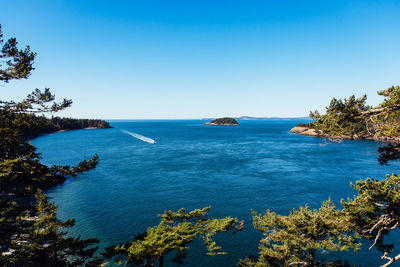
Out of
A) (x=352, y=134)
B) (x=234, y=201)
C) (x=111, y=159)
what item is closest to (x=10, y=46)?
(x=352, y=134)

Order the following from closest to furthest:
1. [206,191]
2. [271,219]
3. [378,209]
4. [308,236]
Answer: [378,209] → [308,236] → [271,219] → [206,191]

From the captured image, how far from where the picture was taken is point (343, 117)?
376 inches

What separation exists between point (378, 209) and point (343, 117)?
587 centimetres

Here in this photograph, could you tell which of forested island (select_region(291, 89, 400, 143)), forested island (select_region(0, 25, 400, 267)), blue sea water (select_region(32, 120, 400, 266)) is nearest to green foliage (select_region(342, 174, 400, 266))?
forested island (select_region(0, 25, 400, 267))

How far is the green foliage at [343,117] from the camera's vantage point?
9.41 metres

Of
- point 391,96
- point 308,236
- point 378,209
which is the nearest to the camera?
point 391,96

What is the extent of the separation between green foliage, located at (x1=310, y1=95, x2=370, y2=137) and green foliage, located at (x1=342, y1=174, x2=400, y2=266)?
10.9ft

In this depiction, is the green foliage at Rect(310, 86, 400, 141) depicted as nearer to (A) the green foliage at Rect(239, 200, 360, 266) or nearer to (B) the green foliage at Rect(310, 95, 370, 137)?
(B) the green foliage at Rect(310, 95, 370, 137)

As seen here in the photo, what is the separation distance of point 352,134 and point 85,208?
33588 mm

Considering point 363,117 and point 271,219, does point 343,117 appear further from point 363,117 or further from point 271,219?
point 271,219

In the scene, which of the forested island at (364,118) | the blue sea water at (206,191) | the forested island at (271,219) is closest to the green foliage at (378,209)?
the forested island at (271,219)

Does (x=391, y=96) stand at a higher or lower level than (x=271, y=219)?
higher

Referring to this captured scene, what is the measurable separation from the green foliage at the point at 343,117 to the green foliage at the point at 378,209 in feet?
10.9

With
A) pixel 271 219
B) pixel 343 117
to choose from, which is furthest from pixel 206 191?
pixel 343 117
